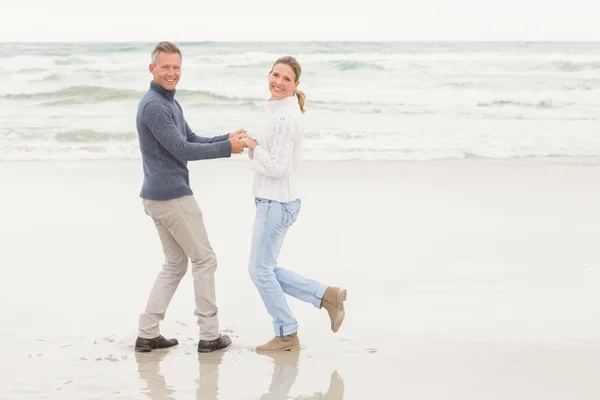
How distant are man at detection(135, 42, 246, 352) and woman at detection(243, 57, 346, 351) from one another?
0.56ft

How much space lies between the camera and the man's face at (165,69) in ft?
15.0

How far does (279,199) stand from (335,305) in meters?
0.67

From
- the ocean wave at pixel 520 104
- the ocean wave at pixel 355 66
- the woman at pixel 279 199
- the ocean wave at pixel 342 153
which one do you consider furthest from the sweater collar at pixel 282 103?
the ocean wave at pixel 355 66

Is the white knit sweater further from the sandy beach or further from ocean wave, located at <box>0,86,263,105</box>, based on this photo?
ocean wave, located at <box>0,86,263,105</box>

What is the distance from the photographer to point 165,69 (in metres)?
4.57

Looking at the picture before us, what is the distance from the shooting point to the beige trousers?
463 centimetres

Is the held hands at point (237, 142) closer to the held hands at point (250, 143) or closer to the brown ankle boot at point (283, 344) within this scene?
the held hands at point (250, 143)

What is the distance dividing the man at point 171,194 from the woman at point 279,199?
0.17 m

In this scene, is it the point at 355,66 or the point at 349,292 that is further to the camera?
the point at 355,66

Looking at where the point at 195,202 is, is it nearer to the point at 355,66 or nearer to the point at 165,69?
the point at 165,69

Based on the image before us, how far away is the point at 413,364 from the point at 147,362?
53.0 inches

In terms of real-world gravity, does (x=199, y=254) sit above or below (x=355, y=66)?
below

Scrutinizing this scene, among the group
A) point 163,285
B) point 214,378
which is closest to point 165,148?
point 163,285
